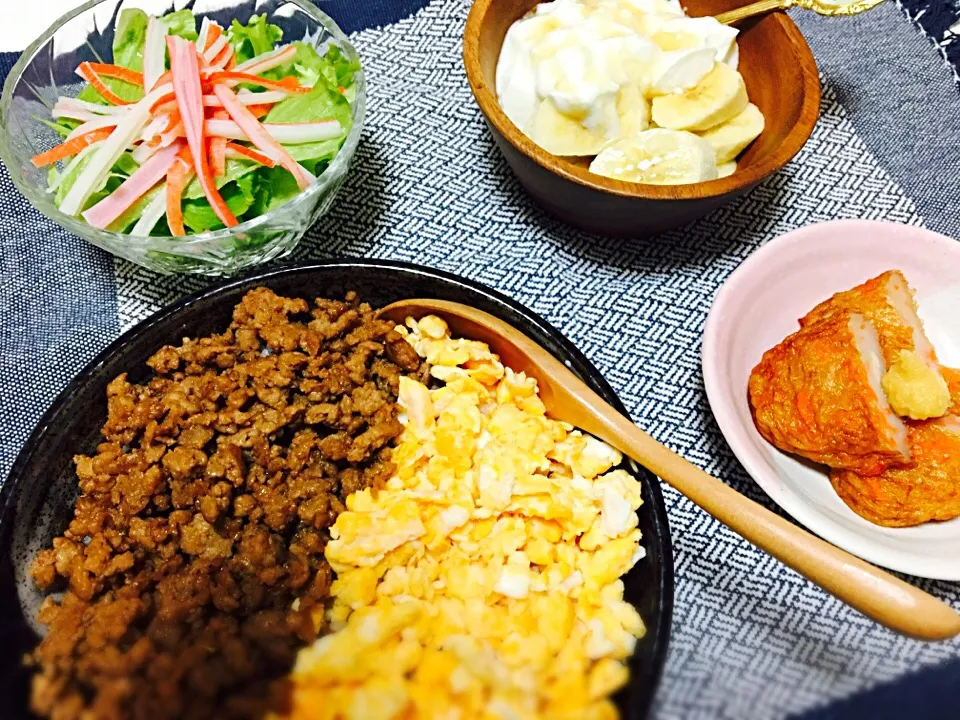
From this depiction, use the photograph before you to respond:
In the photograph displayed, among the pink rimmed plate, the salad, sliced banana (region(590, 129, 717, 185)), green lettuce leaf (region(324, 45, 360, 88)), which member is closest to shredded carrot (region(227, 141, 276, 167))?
the salad

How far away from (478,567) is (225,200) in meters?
0.75

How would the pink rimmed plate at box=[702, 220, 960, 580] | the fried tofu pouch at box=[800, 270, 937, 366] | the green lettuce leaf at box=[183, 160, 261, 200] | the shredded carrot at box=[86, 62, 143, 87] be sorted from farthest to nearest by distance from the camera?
the shredded carrot at box=[86, 62, 143, 87]
the green lettuce leaf at box=[183, 160, 261, 200]
the fried tofu pouch at box=[800, 270, 937, 366]
the pink rimmed plate at box=[702, 220, 960, 580]

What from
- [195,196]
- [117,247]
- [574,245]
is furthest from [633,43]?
[117,247]

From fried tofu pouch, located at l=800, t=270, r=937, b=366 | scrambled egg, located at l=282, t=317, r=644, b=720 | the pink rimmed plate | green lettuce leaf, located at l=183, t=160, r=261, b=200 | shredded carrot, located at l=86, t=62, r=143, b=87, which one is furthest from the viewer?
shredded carrot, located at l=86, t=62, r=143, b=87

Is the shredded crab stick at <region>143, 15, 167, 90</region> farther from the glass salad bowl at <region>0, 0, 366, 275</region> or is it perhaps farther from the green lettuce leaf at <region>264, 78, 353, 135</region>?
the green lettuce leaf at <region>264, 78, 353, 135</region>

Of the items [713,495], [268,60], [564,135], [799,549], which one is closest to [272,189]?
[268,60]

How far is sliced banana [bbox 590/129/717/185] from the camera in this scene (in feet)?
3.96

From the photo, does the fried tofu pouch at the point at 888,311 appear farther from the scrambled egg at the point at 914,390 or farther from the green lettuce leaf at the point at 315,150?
the green lettuce leaf at the point at 315,150

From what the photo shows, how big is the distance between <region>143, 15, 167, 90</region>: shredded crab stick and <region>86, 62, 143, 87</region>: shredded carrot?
0.02 m

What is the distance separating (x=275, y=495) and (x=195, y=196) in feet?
1.77

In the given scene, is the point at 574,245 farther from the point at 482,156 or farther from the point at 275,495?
the point at 275,495

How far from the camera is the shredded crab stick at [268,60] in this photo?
1352 mm

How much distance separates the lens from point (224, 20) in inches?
57.2

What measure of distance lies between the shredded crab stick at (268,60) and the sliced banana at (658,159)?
62 cm
